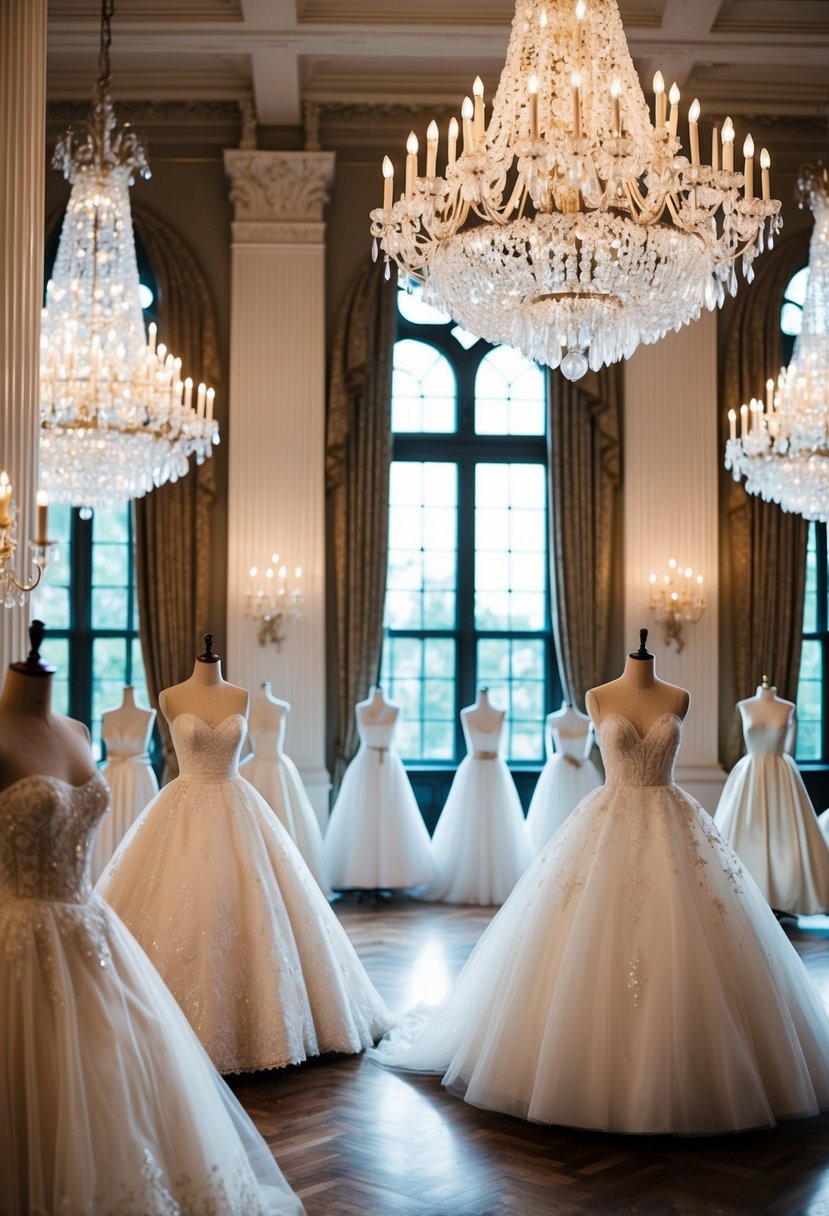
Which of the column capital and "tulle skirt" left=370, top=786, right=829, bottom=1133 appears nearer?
Result: "tulle skirt" left=370, top=786, right=829, bottom=1133

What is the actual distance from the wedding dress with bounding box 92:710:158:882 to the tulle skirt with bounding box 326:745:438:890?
1.42 metres

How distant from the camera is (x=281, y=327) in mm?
11047

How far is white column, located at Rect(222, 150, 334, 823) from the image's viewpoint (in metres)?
10.8

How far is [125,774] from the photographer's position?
376 inches

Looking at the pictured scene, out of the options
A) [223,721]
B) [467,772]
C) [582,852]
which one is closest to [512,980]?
[582,852]

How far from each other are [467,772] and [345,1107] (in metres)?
5.31

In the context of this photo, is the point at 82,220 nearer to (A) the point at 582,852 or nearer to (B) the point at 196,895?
(B) the point at 196,895

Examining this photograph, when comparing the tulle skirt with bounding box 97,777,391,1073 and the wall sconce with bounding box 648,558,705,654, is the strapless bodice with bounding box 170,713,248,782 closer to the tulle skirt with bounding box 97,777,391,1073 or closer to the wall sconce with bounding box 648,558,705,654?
the tulle skirt with bounding box 97,777,391,1073

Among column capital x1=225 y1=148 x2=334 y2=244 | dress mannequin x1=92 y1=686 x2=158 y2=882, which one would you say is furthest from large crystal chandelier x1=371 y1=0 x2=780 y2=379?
column capital x1=225 y1=148 x2=334 y2=244

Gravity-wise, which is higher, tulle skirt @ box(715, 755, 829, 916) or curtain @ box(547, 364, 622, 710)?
curtain @ box(547, 364, 622, 710)

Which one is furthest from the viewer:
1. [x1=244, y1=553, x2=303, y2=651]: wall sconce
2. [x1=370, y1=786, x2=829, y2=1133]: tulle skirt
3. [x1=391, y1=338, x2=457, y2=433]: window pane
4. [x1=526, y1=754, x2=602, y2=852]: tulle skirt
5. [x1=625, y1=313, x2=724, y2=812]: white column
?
[x1=391, y1=338, x2=457, y2=433]: window pane

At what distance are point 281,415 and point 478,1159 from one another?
7438 millimetres

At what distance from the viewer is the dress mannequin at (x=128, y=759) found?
946 cm

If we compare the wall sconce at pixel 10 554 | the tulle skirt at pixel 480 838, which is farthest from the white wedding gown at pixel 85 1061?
the tulle skirt at pixel 480 838
